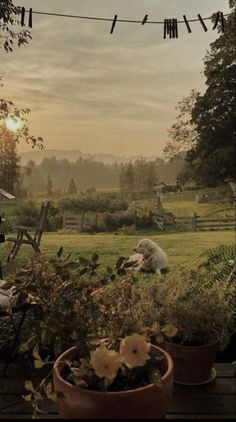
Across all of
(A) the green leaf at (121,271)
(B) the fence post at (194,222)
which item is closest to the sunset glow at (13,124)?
(B) the fence post at (194,222)

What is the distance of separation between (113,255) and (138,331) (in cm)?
177

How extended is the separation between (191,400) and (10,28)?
2.23 m

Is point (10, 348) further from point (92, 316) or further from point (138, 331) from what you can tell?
point (138, 331)

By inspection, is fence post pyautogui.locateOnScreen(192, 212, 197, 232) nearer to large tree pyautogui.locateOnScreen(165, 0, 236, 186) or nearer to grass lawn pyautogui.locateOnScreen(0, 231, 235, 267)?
grass lawn pyautogui.locateOnScreen(0, 231, 235, 267)

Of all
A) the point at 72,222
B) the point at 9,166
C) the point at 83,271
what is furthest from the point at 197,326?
the point at 9,166

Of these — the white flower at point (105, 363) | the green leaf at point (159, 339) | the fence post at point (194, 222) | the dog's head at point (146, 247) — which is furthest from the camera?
the fence post at point (194, 222)

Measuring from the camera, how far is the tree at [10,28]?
2.54 metres

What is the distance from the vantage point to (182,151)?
3.15 metres

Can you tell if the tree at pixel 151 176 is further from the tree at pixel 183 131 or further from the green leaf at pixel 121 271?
the green leaf at pixel 121 271

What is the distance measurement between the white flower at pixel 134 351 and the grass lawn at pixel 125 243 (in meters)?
1.85

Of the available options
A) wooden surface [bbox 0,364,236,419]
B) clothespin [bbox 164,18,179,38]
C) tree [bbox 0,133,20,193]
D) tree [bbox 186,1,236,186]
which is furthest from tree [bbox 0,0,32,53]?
wooden surface [bbox 0,364,236,419]

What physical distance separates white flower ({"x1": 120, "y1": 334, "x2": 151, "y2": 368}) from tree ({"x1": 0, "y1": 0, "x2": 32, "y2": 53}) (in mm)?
2104

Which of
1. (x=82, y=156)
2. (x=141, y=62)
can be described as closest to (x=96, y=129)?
(x=82, y=156)

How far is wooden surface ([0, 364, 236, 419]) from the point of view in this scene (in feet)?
5.01
